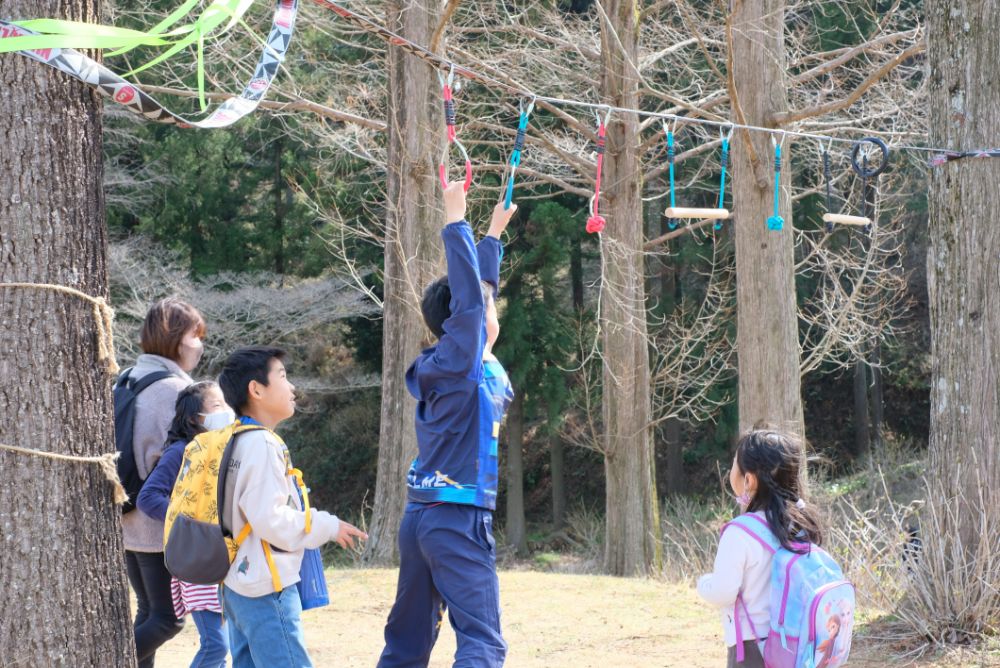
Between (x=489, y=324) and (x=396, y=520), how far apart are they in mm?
8745

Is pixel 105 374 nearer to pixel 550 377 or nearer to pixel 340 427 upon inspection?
pixel 550 377

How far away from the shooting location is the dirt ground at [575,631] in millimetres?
5961

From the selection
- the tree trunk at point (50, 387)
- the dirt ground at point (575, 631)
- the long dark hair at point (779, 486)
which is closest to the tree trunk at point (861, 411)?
the dirt ground at point (575, 631)

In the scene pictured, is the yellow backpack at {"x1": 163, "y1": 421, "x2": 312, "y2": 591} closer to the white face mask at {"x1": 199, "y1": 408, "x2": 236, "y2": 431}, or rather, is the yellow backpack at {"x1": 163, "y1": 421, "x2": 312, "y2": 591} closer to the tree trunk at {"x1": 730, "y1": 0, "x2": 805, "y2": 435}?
the white face mask at {"x1": 199, "y1": 408, "x2": 236, "y2": 431}

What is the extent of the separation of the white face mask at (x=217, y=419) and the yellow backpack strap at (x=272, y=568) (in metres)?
0.75

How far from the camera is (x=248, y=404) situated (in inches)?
141

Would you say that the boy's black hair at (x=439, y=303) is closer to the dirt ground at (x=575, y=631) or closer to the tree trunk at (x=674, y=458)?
the dirt ground at (x=575, y=631)

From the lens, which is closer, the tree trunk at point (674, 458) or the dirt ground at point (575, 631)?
the dirt ground at point (575, 631)

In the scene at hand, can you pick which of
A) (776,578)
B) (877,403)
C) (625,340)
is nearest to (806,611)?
(776,578)

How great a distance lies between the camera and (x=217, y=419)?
4.05 m

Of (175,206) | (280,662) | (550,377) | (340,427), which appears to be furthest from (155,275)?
(280,662)

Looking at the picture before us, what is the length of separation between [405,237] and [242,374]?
770cm

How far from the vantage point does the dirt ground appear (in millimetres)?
5961

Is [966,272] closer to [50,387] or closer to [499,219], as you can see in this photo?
[499,219]
